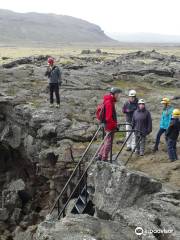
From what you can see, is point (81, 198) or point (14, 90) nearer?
point (81, 198)

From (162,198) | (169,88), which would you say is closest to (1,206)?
(162,198)

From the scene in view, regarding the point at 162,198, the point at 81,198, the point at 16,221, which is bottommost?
the point at 16,221

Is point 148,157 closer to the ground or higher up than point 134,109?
closer to the ground

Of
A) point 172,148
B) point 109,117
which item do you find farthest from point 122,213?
point 172,148

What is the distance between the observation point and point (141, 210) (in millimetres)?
14531

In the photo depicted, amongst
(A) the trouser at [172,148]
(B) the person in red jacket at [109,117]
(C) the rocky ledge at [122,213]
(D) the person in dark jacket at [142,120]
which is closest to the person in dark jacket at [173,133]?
(A) the trouser at [172,148]

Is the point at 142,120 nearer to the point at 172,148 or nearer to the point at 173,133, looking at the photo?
the point at 173,133

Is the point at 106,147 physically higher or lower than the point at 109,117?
lower

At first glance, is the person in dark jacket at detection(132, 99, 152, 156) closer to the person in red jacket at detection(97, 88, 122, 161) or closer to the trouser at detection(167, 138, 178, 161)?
the trouser at detection(167, 138, 178, 161)

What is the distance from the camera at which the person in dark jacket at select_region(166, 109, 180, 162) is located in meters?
21.6

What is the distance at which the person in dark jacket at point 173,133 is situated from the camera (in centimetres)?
2161

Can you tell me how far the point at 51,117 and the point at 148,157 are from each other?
26.5 feet

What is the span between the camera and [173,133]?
71.7ft

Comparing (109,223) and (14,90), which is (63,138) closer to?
(14,90)
